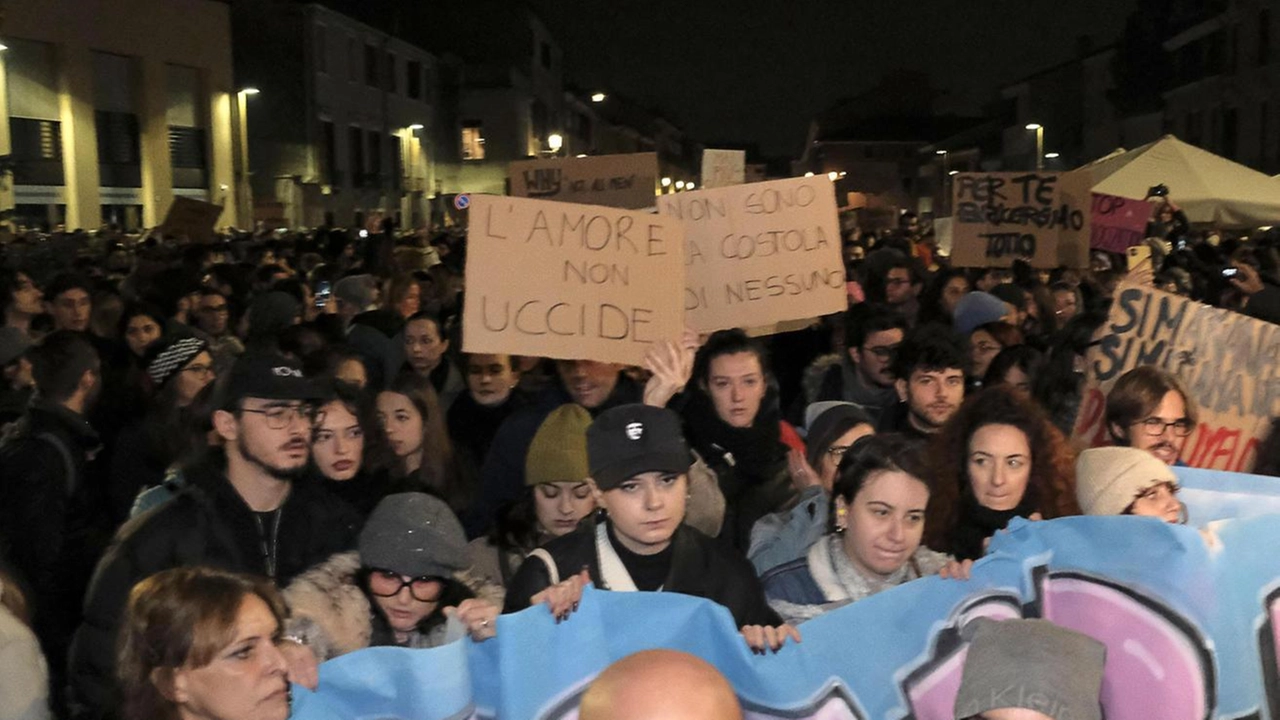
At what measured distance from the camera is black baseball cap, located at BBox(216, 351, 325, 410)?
4.05 metres

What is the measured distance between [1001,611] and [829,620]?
0.43 m

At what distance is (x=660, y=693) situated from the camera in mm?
1900

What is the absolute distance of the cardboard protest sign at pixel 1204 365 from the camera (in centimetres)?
538

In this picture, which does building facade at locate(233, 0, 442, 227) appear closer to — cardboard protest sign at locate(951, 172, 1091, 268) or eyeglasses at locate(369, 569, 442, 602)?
cardboard protest sign at locate(951, 172, 1091, 268)

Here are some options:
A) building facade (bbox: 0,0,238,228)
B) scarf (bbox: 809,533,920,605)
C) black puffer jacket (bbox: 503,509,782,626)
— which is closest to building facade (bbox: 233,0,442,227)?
building facade (bbox: 0,0,238,228)

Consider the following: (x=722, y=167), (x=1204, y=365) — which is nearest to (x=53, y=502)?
(x=1204, y=365)

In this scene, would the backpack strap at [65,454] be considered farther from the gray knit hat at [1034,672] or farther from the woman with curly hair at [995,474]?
the gray knit hat at [1034,672]

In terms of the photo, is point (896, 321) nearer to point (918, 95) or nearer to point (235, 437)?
point (235, 437)

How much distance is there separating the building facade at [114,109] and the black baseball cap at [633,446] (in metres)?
27.6

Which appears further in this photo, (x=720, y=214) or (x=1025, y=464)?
(x=720, y=214)

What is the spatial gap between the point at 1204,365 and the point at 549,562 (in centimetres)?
320

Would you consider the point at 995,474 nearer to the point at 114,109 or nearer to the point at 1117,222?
the point at 1117,222

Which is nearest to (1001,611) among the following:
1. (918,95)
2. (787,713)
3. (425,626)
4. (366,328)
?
(787,713)

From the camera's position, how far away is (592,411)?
5980 mm
